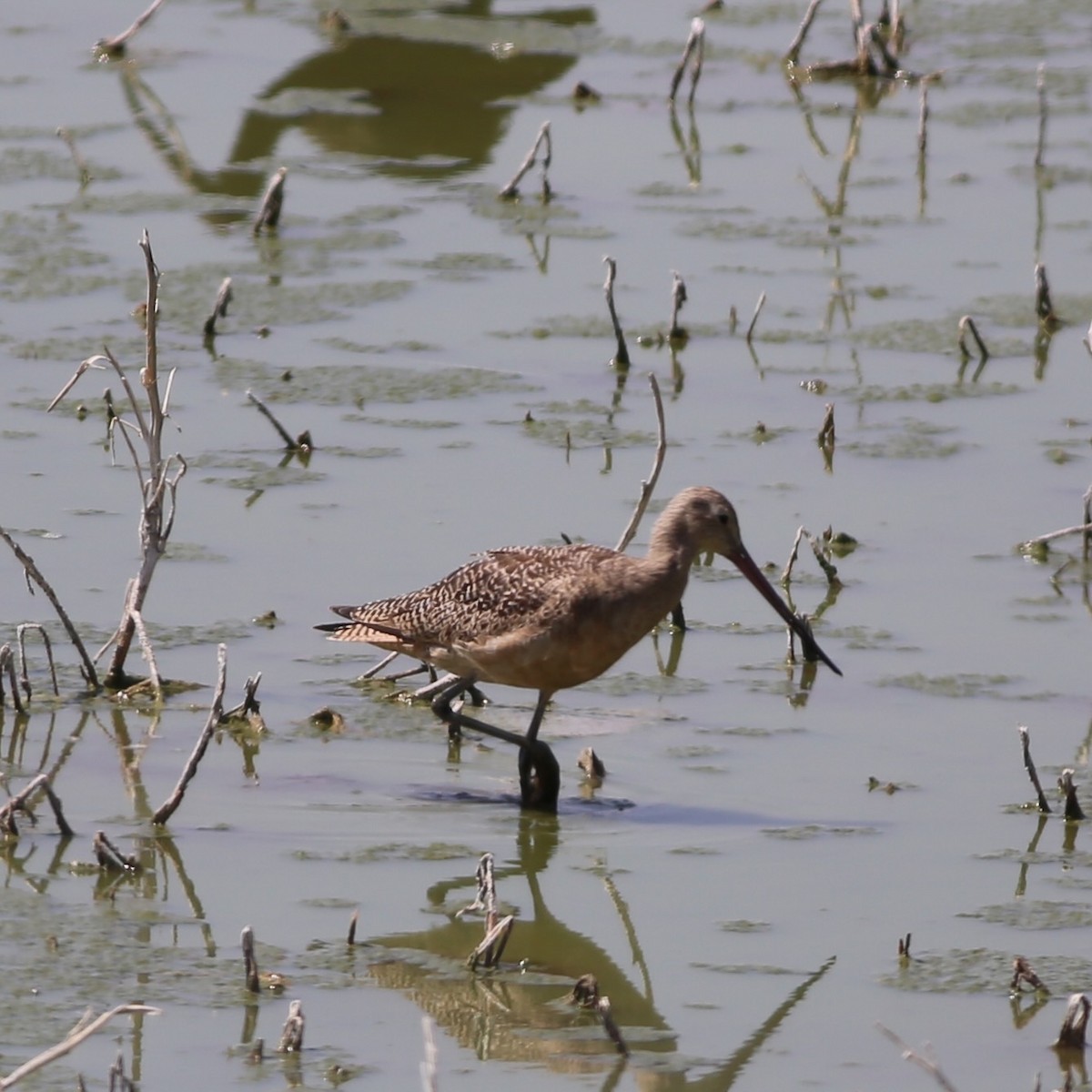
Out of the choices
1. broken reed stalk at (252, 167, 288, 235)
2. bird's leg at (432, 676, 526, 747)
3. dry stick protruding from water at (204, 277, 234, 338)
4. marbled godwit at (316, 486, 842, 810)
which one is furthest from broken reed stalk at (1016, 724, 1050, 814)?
broken reed stalk at (252, 167, 288, 235)

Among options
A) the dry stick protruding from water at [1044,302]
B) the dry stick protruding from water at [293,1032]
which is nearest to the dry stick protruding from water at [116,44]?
the dry stick protruding from water at [1044,302]

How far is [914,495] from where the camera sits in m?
9.26

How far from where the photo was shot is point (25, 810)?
626 centimetres

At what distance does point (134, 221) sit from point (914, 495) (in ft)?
15.6

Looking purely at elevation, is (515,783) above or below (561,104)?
below

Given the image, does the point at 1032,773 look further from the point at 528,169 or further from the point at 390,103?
the point at 390,103

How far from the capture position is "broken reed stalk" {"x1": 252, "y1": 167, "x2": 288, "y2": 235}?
11.9 m

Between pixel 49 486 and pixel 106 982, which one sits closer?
pixel 106 982

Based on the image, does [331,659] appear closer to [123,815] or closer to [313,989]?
[123,815]

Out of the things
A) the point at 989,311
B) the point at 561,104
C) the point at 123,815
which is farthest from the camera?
the point at 561,104

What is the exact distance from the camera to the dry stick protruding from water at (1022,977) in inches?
214

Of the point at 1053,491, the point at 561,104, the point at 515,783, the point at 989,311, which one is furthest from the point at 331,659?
the point at 561,104

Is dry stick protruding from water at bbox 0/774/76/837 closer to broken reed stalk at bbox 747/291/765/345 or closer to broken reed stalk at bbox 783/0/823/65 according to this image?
broken reed stalk at bbox 747/291/765/345

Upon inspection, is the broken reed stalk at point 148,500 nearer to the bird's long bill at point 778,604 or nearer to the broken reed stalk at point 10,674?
the broken reed stalk at point 10,674
